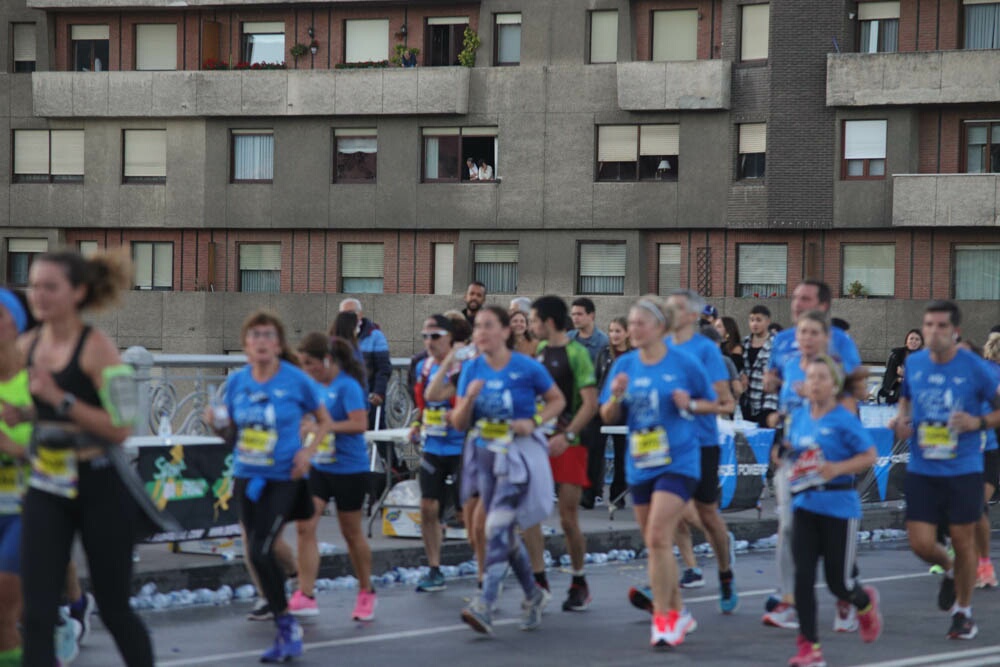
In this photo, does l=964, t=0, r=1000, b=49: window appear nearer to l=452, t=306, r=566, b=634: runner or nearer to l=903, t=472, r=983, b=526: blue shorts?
l=903, t=472, r=983, b=526: blue shorts

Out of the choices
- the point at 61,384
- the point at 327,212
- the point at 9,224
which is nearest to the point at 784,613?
the point at 61,384

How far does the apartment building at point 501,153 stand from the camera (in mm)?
40312

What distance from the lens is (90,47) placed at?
46.3 m

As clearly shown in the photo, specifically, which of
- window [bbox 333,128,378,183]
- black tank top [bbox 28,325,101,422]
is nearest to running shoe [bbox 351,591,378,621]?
black tank top [bbox 28,325,101,422]

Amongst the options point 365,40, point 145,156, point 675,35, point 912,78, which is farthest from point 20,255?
point 912,78

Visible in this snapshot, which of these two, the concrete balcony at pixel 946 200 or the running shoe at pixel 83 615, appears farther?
the concrete balcony at pixel 946 200

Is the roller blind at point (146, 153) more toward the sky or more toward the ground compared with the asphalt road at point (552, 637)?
more toward the sky

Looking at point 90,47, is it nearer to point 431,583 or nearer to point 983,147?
point 983,147

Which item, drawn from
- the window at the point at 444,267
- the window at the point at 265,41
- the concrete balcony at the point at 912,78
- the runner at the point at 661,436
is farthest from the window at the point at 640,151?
the runner at the point at 661,436

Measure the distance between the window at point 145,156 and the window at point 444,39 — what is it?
749cm

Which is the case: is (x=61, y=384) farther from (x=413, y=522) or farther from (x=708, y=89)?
(x=708, y=89)

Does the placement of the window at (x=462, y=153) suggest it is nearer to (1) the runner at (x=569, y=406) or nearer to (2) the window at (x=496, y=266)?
(2) the window at (x=496, y=266)

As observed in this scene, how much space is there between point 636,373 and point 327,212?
35215 mm

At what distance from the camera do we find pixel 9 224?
4659 centimetres
